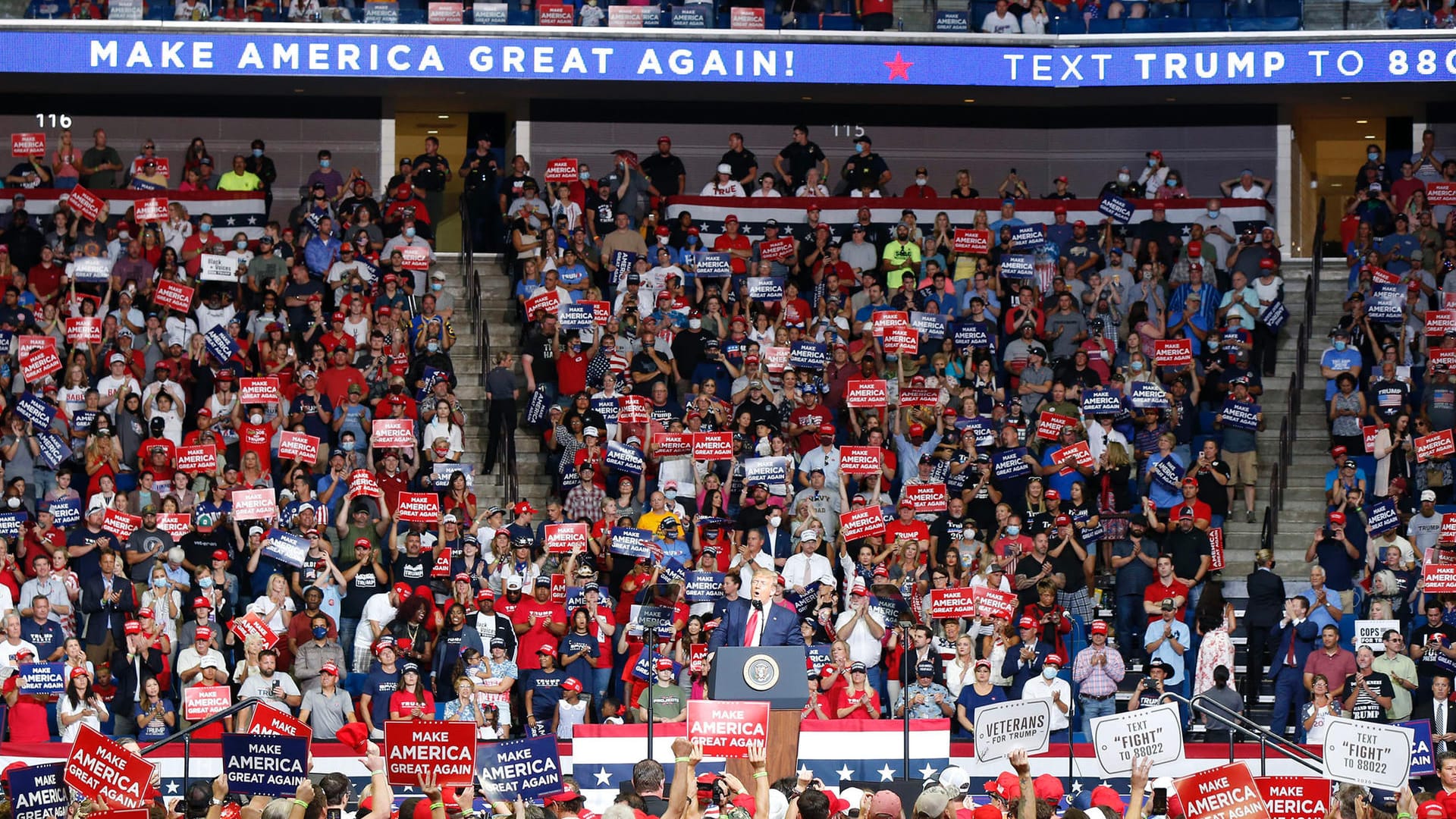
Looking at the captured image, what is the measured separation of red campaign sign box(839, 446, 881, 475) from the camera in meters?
22.3

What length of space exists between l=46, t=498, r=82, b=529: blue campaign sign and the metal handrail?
1090cm

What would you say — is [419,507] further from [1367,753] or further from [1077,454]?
[1367,753]

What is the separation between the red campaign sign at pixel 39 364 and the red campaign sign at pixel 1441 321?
1547cm

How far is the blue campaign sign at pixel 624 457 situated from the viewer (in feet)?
73.8

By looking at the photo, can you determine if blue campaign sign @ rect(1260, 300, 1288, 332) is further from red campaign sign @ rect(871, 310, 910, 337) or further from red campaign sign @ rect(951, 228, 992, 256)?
red campaign sign @ rect(871, 310, 910, 337)

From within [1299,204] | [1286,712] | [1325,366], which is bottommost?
[1286,712]

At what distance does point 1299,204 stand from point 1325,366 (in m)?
7.34

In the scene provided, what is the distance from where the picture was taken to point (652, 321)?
24594mm

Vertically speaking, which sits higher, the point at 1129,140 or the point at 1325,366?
the point at 1129,140

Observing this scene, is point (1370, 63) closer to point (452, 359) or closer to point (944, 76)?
point (944, 76)

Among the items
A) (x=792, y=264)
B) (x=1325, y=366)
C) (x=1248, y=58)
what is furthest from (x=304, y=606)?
(x=1248, y=58)

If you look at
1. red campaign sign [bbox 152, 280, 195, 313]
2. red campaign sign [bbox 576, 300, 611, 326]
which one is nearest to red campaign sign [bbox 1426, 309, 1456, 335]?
red campaign sign [bbox 576, 300, 611, 326]

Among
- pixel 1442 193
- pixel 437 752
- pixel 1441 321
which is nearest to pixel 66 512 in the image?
pixel 437 752

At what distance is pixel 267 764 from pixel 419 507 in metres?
7.03
